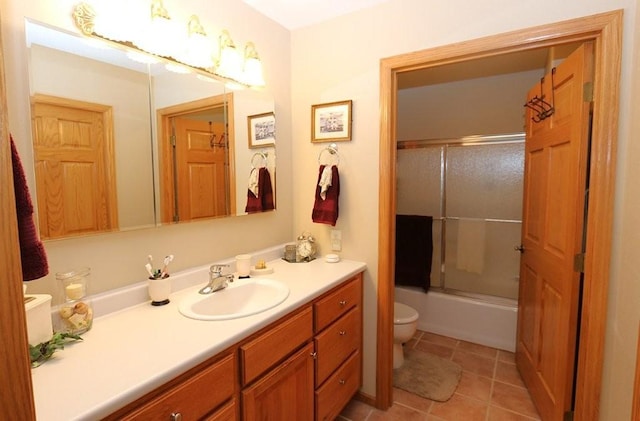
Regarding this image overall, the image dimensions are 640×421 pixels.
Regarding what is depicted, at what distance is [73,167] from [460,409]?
7.66ft

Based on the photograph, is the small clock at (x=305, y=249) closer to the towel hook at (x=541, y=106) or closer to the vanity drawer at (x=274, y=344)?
the vanity drawer at (x=274, y=344)

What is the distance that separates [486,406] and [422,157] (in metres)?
2.15

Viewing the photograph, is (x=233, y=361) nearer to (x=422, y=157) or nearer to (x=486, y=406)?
(x=486, y=406)

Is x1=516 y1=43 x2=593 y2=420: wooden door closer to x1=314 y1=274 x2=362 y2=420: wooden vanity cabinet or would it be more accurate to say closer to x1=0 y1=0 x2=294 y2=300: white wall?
x1=314 y1=274 x2=362 y2=420: wooden vanity cabinet

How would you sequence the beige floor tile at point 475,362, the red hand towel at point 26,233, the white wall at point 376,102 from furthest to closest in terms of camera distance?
the beige floor tile at point 475,362 < the white wall at point 376,102 < the red hand towel at point 26,233

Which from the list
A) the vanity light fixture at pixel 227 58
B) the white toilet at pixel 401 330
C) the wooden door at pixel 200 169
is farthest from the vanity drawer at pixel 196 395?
the white toilet at pixel 401 330

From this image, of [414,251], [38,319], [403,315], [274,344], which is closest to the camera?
[38,319]

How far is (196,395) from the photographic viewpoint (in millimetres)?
999

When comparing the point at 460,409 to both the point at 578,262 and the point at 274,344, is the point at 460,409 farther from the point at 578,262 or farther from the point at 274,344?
the point at 274,344

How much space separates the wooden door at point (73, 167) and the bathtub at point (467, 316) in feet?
8.51

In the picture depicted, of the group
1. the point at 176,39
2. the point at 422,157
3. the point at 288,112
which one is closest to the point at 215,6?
the point at 176,39

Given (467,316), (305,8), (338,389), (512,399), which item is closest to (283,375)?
(338,389)

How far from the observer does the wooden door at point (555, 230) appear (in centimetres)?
154

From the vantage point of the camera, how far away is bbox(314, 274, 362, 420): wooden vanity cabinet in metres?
1.60
